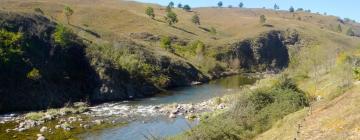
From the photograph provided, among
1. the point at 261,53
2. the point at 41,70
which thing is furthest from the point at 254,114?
the point at 261,53

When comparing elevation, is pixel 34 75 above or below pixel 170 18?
below

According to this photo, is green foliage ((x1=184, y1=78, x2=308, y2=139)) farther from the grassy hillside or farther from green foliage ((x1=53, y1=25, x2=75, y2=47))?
green foliage ((x1=53, y1=25, x2=75, y2=47))

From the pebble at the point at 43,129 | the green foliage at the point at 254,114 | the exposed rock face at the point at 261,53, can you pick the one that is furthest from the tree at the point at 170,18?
the green foliage at the point at 254,114

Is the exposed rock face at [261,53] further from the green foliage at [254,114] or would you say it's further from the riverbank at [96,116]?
the green foliage at [254,114]

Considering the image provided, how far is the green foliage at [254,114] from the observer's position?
27609mm

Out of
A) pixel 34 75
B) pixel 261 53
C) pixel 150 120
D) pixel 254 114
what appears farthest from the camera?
pixel 261 53

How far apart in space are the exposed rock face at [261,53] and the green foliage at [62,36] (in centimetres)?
7001

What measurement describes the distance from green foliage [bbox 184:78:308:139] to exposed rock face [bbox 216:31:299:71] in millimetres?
105149

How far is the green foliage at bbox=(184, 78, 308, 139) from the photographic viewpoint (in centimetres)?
2761

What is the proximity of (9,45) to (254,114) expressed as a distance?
154 feet

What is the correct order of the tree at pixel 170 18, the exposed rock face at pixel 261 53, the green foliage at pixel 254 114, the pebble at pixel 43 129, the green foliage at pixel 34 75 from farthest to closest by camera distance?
the tree at pixel 170 18 < the exposed rock face at pixel 261 53 < the green foliage at pixel 34 75 < the pebble at pixel 43 129 < the green foliage at pixel 254 114

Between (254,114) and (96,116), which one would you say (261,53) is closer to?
(96,116)

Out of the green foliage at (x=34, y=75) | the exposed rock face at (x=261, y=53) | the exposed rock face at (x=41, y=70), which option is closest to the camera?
the exposed rock face at (x=41, y=70)

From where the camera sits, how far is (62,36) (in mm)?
78375
